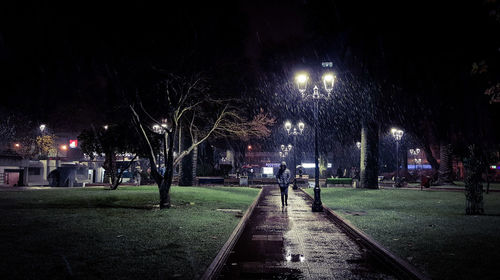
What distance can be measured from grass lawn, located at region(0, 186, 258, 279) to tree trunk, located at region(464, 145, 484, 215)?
8.56 meters

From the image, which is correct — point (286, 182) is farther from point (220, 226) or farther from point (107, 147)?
point (107, 147)

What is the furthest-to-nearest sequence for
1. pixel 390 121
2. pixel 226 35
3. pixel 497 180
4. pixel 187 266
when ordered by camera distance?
pixel 497 180, pixel 390 121, pixel 226 35, pixel 187 266

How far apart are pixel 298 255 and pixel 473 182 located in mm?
9376

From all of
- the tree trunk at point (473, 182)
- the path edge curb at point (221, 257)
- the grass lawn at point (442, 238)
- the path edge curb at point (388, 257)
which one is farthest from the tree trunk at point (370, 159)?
the path edge curb at point (221, 257)

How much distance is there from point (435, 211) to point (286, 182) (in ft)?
20.2

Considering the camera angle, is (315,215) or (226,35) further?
(226,35)

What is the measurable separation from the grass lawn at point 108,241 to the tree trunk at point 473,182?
28.1 feet

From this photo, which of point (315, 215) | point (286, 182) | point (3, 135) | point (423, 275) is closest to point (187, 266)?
point (423, 275)

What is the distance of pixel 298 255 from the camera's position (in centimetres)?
774

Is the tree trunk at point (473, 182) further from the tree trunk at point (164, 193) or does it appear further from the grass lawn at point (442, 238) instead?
the tree trunk at point (164, 193)

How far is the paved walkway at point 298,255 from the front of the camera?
6418mm

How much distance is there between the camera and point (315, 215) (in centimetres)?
1466

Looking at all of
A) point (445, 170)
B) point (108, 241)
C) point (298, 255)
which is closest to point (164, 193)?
point (108, 241)

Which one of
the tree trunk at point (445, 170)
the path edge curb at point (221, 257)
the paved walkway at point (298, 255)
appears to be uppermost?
the tree trunk at point (445, 170)
